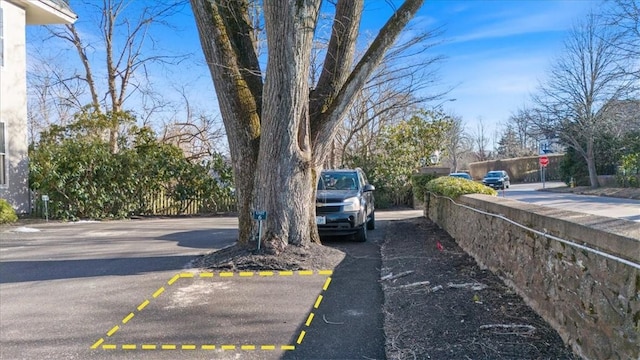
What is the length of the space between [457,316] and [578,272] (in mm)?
1483

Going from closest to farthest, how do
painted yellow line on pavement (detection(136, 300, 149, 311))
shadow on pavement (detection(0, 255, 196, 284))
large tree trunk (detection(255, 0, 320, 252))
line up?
painted yellow line on pavement (detection(136, 300, 149, 311)), large tree trunk (detection(255, 0, 320, 252)), shadow on pavement (detection(0, 255, 196, 284))

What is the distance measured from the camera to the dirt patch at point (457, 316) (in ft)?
13.3

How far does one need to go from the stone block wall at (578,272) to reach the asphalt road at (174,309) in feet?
5.43

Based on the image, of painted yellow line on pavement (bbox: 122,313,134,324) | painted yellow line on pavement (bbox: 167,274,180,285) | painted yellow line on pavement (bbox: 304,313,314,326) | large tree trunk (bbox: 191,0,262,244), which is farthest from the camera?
large tree trunk (bbox: 191,0,262,244)

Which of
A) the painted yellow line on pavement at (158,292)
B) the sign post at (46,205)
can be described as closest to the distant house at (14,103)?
the sign post at (46,205)

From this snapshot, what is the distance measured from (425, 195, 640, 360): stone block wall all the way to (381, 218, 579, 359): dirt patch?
18 centimetres

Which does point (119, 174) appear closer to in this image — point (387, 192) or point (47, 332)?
point (387, 192)

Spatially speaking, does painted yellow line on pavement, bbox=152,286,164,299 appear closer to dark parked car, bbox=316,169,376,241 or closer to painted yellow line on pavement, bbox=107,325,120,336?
painted yellow line on pavement, bbox=107,325,120,336

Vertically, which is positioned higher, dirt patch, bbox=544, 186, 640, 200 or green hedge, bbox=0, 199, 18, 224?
green hedge, bbox=0, 199, 18, 224

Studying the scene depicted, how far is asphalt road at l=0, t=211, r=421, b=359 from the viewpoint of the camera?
448 cm

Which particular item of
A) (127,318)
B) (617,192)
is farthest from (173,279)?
(617,192)

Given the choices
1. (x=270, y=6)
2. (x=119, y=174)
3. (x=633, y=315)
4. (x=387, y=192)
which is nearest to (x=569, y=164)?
(x=387, y=192)

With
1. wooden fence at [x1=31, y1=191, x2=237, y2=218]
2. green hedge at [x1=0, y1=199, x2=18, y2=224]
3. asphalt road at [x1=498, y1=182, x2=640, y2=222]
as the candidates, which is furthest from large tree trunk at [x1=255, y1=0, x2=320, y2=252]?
wooden fence at [x1=31, y1=191, x2=237, y2=218]

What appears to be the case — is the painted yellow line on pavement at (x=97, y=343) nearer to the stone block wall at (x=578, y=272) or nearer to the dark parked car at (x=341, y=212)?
the stone block wall at (x=578, y=272)
